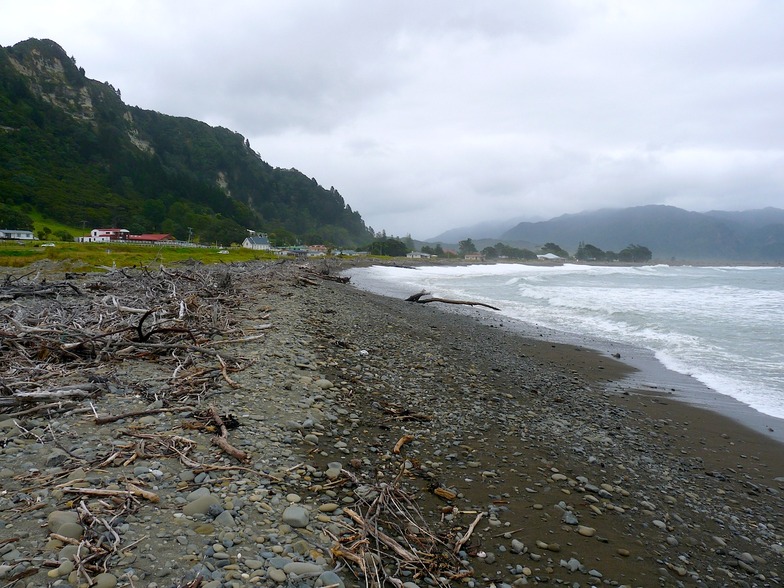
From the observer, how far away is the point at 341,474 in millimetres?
4414

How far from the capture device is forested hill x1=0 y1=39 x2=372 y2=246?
9575 cm

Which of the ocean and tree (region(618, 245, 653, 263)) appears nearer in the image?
the ocean

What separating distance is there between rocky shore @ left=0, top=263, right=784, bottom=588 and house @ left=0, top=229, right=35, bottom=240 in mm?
72441

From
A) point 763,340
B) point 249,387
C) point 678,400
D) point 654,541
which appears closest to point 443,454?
point 654,541

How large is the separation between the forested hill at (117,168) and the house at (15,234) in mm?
4939

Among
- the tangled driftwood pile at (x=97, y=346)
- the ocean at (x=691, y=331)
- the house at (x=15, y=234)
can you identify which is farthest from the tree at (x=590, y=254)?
the tangled driftwood pile at (x=97, y=346)

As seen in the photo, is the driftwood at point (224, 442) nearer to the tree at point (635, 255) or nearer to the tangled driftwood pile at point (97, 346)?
the tangled driftwood pile at point (97, 346)

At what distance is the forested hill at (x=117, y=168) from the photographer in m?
95.8

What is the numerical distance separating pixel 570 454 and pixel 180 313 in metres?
7.59

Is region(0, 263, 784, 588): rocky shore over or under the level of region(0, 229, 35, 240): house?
under

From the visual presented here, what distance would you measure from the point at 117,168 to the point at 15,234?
2560 inches

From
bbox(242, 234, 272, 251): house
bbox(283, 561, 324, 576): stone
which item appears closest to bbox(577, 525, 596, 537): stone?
bbox(283, 561, 324, 576): stone

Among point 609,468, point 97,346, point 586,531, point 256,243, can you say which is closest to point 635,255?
point 256,243

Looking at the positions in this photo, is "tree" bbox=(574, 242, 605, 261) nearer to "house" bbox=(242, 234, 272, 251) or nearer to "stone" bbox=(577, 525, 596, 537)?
"house" bbox=(242, 234, 272, 251)
